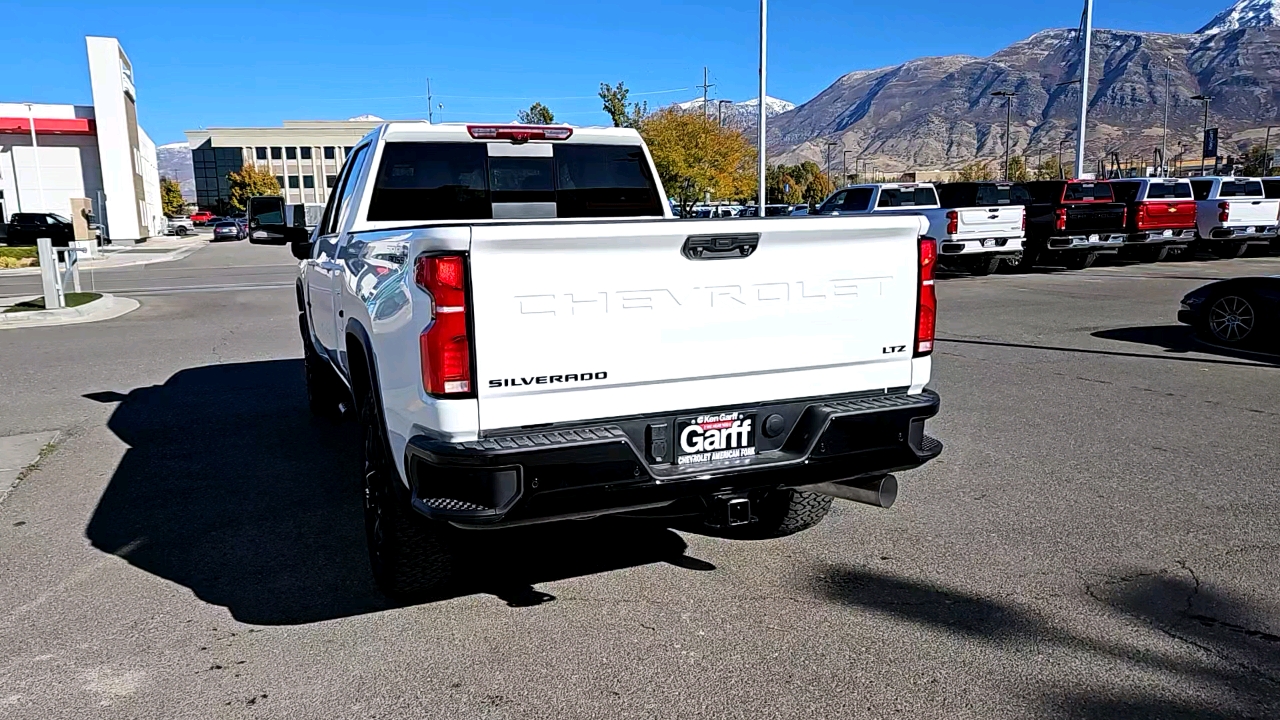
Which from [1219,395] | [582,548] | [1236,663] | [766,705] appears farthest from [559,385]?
[1219,395]

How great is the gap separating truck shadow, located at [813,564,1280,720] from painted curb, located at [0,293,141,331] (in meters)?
14.0

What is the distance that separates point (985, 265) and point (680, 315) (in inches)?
737

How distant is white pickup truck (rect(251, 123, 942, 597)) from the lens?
3.18m

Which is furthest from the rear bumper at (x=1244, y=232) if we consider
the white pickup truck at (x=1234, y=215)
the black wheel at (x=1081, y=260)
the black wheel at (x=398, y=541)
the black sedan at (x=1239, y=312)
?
the black wheel at (x=398, y=541)

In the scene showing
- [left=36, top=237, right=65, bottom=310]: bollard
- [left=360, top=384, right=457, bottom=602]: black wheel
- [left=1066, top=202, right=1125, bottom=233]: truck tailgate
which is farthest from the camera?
[left=1066, top=202, right=1125, bottom=233]: truck tailgate

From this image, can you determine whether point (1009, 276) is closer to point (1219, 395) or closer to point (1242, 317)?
point (1242, 317)

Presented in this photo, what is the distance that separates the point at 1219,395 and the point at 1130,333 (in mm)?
3862

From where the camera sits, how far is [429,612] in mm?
3965

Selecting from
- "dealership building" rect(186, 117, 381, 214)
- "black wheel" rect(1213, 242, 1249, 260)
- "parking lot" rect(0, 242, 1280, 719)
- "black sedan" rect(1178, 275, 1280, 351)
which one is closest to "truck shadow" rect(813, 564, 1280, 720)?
"parking lot" rect(0, 242, 1280, 719)

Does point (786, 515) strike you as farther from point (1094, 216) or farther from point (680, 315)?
point (1094, 216)

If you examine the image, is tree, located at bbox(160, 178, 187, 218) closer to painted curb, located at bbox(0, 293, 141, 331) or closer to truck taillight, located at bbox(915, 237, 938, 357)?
painted curb, located at bbox(0, 293, 141, 331)

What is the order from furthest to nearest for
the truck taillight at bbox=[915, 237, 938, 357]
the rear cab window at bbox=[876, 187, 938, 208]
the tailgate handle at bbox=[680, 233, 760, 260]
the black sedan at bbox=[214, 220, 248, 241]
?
the black sedan at bbox=[214, 220, 248, 241], the rear cab window at bbox=[876, 187, 938, 208], the truck taillight at bbox=[915, 237, 938, 357], the tailgate handle at bbox=[680, 233, 760, 260]

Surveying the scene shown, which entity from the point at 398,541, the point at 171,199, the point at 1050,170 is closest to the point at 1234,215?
the point at 398,541

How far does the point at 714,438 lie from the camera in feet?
11.7
